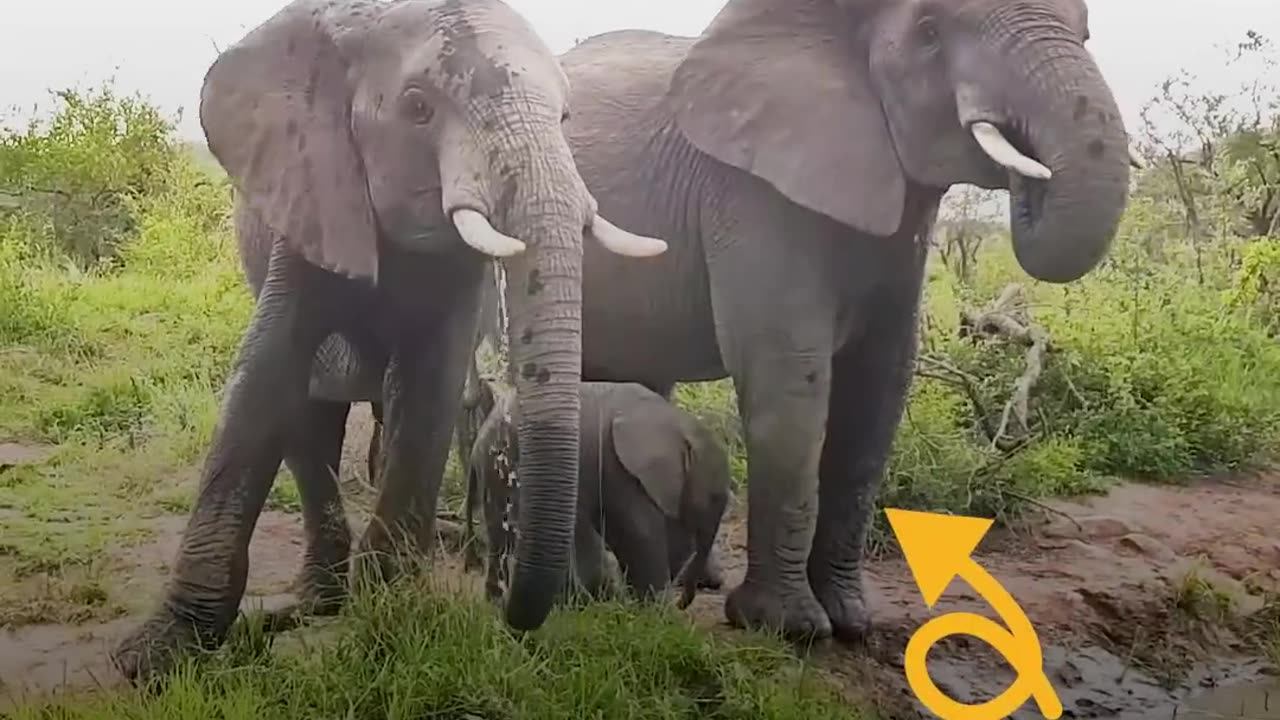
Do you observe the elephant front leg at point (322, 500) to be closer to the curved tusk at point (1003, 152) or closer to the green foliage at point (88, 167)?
the green foliage at point (88, 167)

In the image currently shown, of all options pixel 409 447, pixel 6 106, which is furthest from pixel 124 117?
pixel 409 447

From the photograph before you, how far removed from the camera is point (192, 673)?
1.82 metres

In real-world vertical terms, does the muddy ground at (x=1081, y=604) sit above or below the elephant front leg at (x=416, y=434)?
below

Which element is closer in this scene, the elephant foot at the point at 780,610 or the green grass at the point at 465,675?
the green grass at the point at 465,675

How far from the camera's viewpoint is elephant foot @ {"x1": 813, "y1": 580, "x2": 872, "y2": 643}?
2.20 meters

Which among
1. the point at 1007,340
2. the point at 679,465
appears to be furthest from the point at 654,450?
the point at 1007,340

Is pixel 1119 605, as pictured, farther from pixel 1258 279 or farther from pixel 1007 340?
pixel 1258 279

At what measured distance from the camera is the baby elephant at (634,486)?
2061mm

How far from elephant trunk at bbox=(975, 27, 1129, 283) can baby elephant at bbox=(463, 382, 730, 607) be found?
576 millimetres

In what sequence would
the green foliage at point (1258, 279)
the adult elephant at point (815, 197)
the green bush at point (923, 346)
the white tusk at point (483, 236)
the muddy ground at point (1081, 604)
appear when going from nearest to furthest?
the white tusk at point (483, 236) → the adult elephant at point (815, 197) → the muddy ground at point (1081, 604) → the green bush at point (923, 346) → the green foliage at point (1258, 279)

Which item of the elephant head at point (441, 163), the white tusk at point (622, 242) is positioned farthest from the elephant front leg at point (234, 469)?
the white tusk at point (622, 242)

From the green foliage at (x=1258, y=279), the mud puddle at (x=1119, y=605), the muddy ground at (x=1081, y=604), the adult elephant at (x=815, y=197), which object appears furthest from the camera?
the green foliage at (x=1258, y=279)

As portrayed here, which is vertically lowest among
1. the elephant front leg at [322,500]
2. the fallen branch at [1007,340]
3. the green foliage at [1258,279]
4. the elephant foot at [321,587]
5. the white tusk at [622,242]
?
the elephant foot at [321,587]

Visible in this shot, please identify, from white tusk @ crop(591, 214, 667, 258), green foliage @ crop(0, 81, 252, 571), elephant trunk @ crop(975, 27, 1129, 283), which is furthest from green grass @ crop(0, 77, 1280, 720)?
elephant trunk @ crop(975, 27, 1129, 283)
